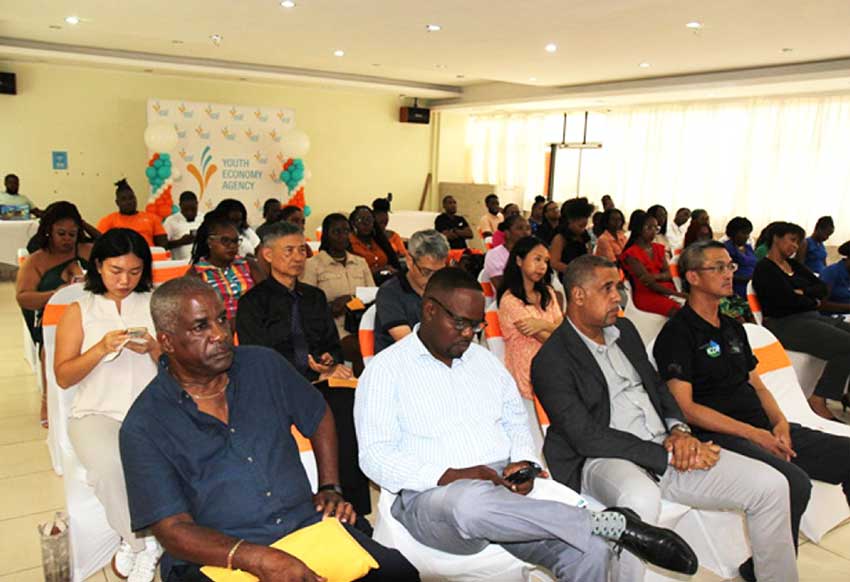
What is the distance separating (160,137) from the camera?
399 inches

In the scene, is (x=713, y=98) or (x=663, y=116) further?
(x=663, y=116)

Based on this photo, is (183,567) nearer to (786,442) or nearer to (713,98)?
(786,442)

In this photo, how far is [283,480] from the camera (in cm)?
194

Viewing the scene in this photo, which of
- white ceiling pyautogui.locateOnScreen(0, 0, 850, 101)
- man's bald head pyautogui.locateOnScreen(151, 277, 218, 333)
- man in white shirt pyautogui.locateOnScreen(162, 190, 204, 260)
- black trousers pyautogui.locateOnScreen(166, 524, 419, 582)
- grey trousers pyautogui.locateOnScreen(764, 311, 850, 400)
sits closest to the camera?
black trousers pyautogui.locateOnScreen(166, 524, 419, 582)

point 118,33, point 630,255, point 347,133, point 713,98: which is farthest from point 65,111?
point 713,98

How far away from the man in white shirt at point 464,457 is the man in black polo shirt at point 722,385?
0.87 metres

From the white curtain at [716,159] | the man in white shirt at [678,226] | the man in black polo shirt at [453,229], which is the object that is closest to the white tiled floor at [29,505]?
the man in black polo shirt at [453,229]

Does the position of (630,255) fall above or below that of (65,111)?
below

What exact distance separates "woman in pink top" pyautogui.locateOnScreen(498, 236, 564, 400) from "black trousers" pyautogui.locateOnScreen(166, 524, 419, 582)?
65.2 inches

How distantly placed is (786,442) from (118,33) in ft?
28.6

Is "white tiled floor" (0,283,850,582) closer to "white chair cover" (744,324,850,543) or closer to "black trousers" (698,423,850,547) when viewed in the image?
"white chair cover" (744,324,850,543)

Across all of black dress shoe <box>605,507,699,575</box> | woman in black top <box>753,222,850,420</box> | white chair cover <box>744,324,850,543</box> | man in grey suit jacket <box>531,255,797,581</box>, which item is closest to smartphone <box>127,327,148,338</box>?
man in grey suit jacket <box>531,255,797,581</box>

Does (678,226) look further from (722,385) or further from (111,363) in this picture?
(111,363)

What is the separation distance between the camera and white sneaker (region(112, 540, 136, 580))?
2645 millimetres
